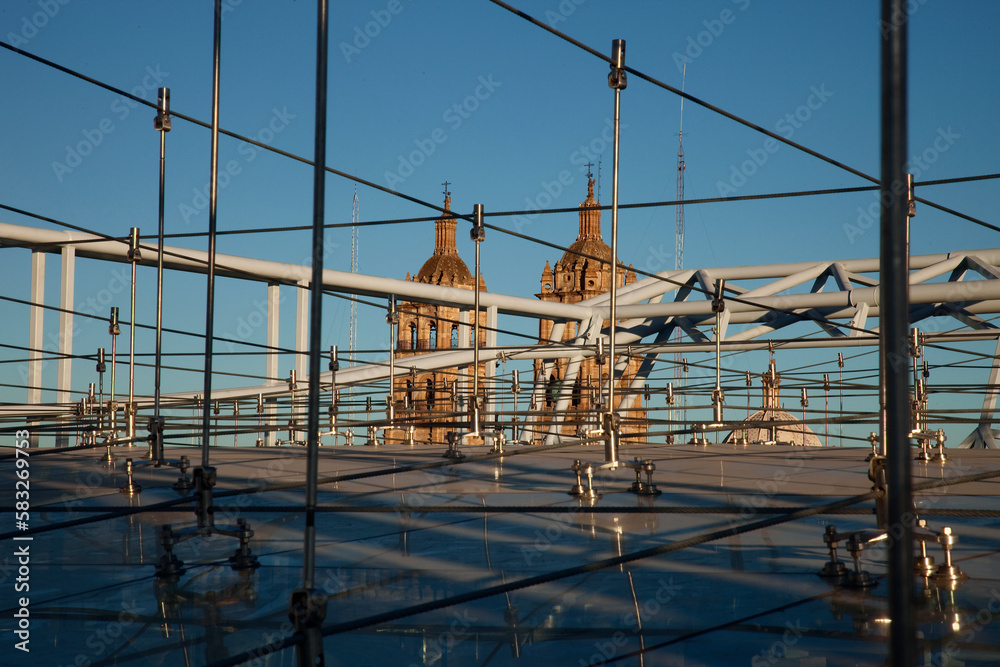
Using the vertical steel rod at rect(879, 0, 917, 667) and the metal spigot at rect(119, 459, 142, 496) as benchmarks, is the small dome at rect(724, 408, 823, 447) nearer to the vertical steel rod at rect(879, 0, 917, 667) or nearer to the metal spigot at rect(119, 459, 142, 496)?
the metal spigot at rect(119, 459, 142, 496)

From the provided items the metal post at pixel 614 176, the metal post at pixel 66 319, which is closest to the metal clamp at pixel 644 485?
the metal post at pixel 614 176

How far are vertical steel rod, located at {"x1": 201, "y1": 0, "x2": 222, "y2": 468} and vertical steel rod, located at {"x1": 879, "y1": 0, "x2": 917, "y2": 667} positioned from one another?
96.0 inches

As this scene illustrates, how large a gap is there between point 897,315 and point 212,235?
259 centimetres

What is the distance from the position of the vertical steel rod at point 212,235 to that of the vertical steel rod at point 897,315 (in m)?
2.44

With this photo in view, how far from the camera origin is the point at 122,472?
21.4 ft

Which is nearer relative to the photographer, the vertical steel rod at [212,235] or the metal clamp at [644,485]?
the vertical steel rod at [212,235]

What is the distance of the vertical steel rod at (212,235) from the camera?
3336 millimetres

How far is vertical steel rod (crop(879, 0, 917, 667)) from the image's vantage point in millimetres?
1372

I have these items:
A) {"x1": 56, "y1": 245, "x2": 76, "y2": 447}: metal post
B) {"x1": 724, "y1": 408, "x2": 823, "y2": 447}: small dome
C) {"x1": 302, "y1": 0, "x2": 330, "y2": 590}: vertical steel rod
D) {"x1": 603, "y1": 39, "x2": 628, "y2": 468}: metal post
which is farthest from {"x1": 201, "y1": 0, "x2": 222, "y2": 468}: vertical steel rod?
{"x1": 724, "y1": 408, "x2": 823, "y2": 447}: small dome

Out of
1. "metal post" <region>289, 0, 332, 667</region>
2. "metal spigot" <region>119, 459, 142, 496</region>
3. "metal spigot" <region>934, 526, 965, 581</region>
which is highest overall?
"metal post" <region>289, 0, 332, 667</region>

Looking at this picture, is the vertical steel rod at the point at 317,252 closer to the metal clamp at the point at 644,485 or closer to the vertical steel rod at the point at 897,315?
the vertical steel rod at the point at 897,315

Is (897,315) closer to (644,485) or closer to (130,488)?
(644,485)

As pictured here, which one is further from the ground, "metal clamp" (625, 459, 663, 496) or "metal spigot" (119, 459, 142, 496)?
"metal clamp" (625, 459, 663, 496)

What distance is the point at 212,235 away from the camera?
3387 mm
